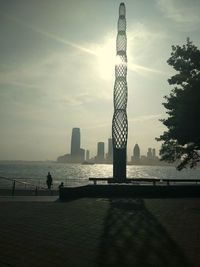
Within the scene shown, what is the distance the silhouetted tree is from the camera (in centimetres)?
1964

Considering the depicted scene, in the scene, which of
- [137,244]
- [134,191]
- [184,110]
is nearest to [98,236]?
[137,244]

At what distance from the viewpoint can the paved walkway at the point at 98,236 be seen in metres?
5.83

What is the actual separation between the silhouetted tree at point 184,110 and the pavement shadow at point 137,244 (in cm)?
1066

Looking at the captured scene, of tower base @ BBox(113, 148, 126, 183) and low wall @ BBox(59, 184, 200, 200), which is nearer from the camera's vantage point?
low wall @ BBox(59, 184, 200, 200)

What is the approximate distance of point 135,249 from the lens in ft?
21.5

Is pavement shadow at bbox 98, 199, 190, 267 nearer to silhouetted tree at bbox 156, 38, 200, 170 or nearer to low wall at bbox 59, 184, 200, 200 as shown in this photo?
low wall at bbox 59, 184, 200, 200

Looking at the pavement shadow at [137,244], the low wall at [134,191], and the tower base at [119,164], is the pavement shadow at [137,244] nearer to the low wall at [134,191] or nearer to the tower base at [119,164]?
the low wall at [134,191]

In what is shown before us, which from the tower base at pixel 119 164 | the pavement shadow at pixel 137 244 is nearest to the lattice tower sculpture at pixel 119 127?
the tower base at pixel 119 164

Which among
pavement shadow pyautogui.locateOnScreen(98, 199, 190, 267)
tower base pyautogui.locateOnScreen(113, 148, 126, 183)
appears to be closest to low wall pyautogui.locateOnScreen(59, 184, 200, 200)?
pavement shadow pyautogui.locateOnScreen(98, 199, 190, 267)

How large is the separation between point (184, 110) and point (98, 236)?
1403cm

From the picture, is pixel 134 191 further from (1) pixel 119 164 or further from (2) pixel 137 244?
(2) pixel 137 244

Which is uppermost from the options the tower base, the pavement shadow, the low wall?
the tower base

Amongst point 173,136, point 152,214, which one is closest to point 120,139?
point 173,136

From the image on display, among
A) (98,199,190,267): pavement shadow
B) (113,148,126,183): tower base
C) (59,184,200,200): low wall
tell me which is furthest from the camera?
(113,148,126,183): tower base
